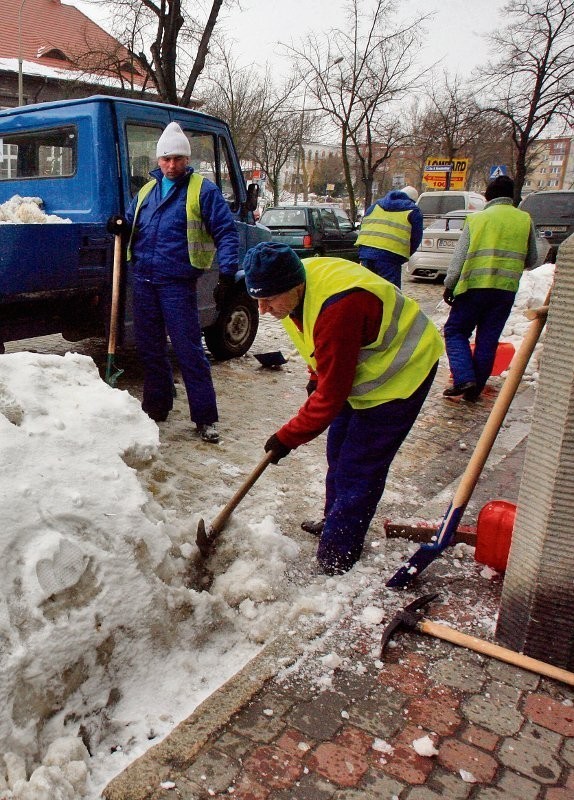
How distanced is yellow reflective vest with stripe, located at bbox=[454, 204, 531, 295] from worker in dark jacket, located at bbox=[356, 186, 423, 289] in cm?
68

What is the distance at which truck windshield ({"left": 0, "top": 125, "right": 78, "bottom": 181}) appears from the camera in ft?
16.2

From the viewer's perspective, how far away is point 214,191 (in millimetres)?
4348

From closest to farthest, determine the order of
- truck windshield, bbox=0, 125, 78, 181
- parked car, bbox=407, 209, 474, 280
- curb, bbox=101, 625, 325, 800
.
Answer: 1. curb, bbox=101, 625, 325, 800
2. truck windshield, bbox=0, 125, 78, 181
3. parked car, bbox=407, 209, 474, 280

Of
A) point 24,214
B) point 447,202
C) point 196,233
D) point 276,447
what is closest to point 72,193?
point 24,214

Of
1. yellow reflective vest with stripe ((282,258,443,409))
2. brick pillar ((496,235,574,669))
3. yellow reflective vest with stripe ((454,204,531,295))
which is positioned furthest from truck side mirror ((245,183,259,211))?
brick pillar ((496,235,574,669))

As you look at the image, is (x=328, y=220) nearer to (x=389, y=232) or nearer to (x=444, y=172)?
(x=389, y=232)

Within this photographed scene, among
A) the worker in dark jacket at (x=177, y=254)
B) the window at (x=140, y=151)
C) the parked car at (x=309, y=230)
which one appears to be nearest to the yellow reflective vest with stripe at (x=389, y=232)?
the window at (x=140, y=151)

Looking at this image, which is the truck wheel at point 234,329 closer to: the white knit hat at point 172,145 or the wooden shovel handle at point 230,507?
the white knit hat at point 172,145

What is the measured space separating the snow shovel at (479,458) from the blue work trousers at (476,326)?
10.1 feet

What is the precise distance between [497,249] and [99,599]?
4.62 meters

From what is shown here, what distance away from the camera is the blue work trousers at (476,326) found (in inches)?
225

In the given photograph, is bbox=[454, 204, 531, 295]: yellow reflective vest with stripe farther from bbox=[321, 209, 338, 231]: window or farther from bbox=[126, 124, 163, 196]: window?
bbox=[321, 209, 338, 231]: window

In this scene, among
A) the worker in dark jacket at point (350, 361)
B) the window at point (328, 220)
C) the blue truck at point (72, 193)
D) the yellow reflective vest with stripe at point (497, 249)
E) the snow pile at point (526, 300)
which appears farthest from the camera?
the window at point (328, 220)

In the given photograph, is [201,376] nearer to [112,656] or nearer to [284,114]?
[112,656]
